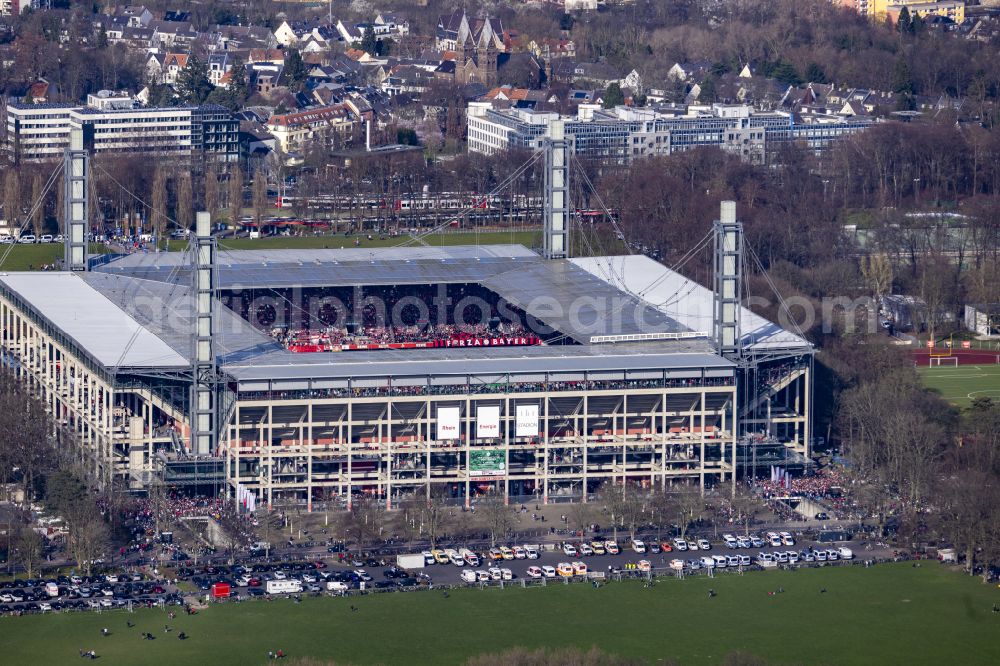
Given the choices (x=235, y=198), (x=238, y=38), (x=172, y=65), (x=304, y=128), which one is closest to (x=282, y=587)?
(x=235, y=198)

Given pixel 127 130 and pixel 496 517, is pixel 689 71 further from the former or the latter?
pixel 496 517

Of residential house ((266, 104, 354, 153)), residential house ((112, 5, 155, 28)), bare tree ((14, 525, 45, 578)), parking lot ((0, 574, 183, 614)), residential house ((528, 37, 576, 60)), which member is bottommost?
parking lot ((0, 574, 183, 614))

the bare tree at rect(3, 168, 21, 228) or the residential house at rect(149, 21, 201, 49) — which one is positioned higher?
the residential house at rect(149, 21, 201, 49)

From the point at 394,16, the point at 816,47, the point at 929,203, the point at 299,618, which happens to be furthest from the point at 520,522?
the point at 394,16

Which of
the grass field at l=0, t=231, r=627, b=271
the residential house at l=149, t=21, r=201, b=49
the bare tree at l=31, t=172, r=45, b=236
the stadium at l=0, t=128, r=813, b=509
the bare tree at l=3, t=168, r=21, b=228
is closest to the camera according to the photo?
the stadium at l=0, t=128, r=813, b=509

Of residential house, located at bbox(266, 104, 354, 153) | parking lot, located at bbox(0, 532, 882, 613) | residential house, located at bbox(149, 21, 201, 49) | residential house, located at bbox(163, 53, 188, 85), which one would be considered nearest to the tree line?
parking lot, located at bbox(0, 532, 882, 613)

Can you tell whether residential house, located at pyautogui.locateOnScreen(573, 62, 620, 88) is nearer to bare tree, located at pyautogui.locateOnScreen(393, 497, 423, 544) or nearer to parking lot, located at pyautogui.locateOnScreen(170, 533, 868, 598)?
bare tree, located at pyautogui.locateOnScreen(393, 497, 423, 544)
